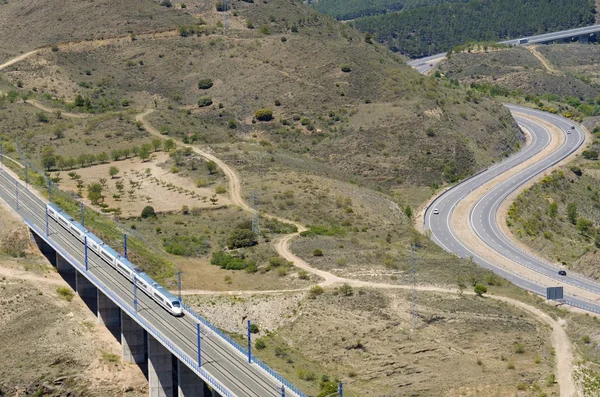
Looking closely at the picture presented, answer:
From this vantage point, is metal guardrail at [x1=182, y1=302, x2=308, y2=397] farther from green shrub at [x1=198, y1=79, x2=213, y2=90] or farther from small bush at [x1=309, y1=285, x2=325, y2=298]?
green shrub at [x1=198, y1=79, x2=213, y2=90]

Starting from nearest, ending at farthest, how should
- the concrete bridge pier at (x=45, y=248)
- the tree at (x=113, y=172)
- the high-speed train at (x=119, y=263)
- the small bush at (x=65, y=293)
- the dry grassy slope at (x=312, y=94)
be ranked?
the high-speed train at (x=119, y=263) < the small bush at (x=65, y=293) < the concrete bridge pier at (x=45, y=248) < the tree at (x=113, y=172) < the dry grassy slope at (x=312, y=94)

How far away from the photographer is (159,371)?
274ft

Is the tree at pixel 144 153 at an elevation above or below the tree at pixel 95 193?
above

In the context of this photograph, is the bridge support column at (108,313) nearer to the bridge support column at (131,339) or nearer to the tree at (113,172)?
the bridge support column at (131,339)

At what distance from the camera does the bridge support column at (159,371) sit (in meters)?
83.3

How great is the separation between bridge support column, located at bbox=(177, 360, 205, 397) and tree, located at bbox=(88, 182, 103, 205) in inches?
1891

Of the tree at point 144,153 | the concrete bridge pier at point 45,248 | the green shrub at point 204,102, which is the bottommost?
the concrete bridge pier at point 45,248

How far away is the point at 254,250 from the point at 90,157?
40877mm

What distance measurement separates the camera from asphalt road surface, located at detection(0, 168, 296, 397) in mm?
73125

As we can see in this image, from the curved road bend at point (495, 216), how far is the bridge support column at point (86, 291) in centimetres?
3850

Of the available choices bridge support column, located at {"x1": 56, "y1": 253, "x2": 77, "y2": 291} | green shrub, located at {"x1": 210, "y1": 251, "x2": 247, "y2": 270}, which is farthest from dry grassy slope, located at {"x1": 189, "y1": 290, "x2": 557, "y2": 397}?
bridge support column, located at {"x1": 56, "y1": 253, "x2": 77, "y2": 291}

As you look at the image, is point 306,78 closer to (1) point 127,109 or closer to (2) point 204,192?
(1) point 127,109

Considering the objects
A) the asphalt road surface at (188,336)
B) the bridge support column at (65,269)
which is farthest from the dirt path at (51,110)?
the bridge support column at (65,269)

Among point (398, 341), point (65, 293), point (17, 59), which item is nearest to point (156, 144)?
point (17, 59)
